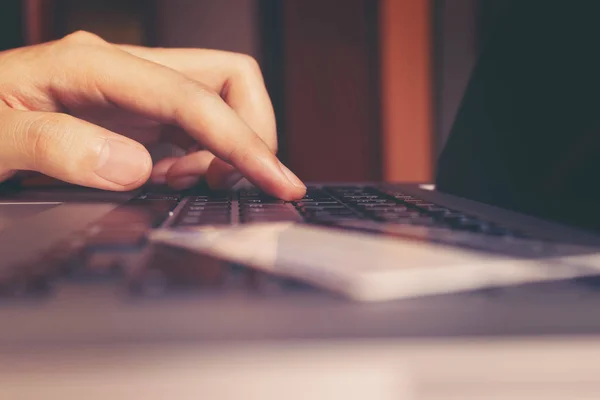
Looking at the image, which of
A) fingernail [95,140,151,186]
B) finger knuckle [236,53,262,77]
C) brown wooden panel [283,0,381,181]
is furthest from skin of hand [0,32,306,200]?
brown wooden panel [283,0,381,181]

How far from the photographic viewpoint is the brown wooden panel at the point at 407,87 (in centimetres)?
182

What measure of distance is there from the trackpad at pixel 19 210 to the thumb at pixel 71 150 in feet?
0.13

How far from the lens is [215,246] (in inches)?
10.1

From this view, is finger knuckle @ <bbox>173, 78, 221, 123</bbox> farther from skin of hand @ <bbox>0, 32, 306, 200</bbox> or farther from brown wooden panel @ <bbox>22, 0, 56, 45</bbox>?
brown wooden panel @ <bbox>22, 0, 56, 45</bbox>

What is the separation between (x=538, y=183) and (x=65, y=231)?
14.6 inches

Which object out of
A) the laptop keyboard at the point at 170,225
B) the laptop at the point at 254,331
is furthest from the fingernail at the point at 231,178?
the laptop at the point at 254,331

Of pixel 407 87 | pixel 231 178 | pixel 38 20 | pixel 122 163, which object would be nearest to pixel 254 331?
pixel 122 163

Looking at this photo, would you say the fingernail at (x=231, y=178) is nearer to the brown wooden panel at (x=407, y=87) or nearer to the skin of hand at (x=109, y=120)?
the skin of hand at (x=109, y=120)

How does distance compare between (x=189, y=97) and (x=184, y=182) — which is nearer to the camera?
(x=189, y=97)

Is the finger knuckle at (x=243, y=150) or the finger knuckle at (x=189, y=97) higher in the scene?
the finger knuckle at (x=189, y=97)

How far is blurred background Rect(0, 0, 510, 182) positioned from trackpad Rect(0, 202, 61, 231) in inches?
53.4

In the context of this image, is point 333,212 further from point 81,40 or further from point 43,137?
point 81,40

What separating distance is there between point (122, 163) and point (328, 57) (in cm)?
153

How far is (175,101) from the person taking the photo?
0.57 m
